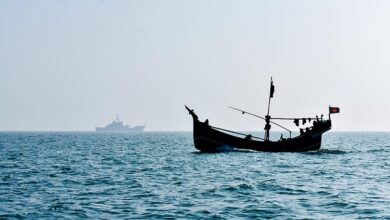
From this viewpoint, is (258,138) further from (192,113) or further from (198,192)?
(198,192)

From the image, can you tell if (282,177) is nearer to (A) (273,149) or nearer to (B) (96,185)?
(B) (96,185)

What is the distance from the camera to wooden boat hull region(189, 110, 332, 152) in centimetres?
4906

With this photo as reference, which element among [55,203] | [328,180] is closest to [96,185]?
[55,203]

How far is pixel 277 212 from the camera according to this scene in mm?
19781

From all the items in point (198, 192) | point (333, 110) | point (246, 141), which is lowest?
point (198, 192)

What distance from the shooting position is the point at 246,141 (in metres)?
50.6

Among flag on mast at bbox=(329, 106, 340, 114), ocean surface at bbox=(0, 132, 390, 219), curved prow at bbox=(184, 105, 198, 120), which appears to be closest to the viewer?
ocean surface at bbox=(0, 132, 390, 219)

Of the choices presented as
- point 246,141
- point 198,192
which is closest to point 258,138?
point 246,141

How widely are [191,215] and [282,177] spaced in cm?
1365

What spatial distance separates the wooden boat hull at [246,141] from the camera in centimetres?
4906

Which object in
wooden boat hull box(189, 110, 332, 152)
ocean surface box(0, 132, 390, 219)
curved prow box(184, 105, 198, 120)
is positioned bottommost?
ocean surface box(0, 132, 390, 219)

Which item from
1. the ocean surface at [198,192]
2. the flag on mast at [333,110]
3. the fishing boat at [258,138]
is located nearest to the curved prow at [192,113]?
the fishing boat at [258,138]

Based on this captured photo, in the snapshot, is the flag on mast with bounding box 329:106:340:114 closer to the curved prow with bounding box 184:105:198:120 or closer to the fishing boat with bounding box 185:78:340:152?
the fishing boat with bounding box 185:78:340:152

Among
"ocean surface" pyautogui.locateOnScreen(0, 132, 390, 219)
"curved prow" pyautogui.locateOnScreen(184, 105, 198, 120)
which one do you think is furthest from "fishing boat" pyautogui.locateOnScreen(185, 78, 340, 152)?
"ocean surface" pyautogui.locateOnScreen(0, 132, 390, 219)
